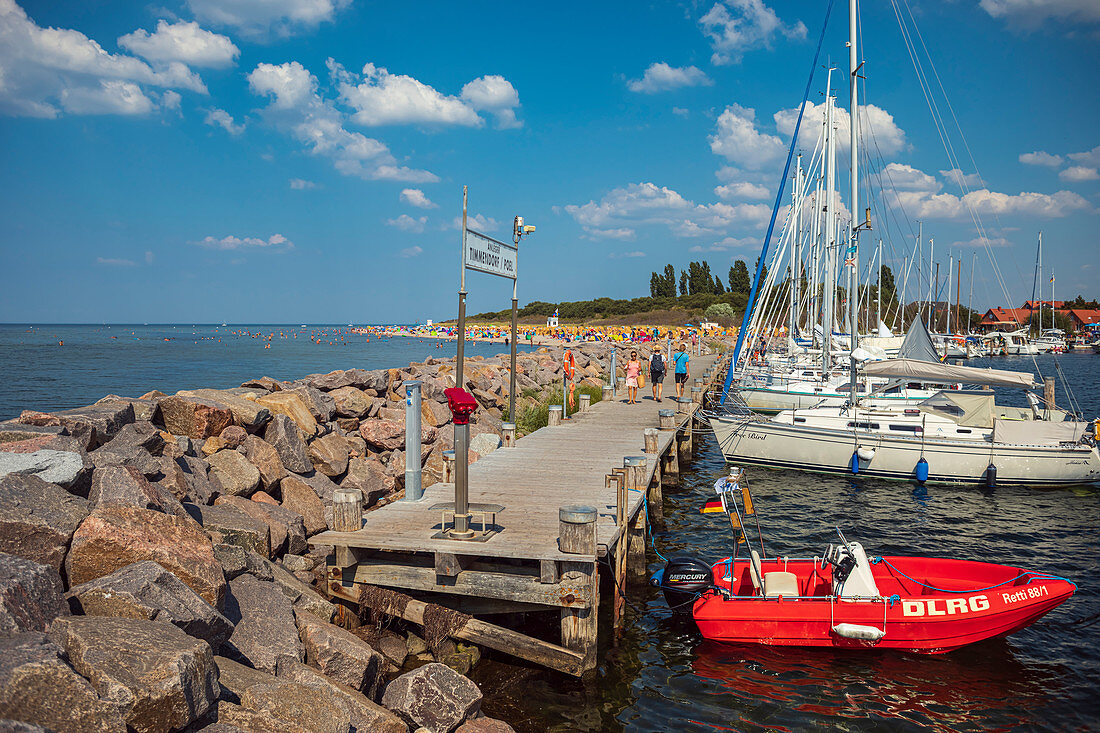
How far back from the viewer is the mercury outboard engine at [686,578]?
30.3 ft

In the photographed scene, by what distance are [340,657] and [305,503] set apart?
4.17 metres

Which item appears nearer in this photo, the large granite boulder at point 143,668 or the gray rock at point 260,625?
the large granite boulder at point 143,668

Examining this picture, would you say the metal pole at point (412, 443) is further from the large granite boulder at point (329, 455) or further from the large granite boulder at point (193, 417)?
the large granite boulder at point (193, 417)

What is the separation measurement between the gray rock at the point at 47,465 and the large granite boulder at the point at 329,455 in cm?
508

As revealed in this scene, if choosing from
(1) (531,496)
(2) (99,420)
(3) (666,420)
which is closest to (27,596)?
(2) (99,420)

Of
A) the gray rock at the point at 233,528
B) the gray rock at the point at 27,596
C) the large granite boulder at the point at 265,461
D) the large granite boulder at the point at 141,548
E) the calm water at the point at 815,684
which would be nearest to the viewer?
the gray rock at the point at 27,596

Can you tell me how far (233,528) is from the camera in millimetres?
8227

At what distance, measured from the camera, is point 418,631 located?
330 inches

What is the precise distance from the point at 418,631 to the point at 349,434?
6.93m

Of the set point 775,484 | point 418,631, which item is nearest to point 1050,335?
point 775,484

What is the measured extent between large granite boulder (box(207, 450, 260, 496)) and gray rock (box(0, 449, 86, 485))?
2.85 metres

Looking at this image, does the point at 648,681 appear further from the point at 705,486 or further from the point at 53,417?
the point at 705,486

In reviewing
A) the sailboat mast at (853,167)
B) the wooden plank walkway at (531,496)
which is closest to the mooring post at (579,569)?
the wooden plank walkway at (531,496)

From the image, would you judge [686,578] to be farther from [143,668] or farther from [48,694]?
[48,694]
